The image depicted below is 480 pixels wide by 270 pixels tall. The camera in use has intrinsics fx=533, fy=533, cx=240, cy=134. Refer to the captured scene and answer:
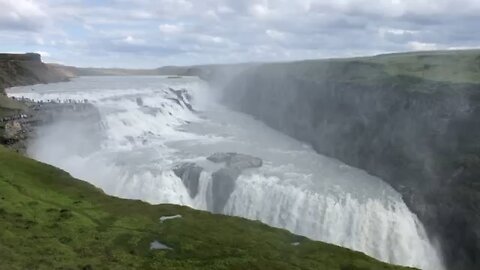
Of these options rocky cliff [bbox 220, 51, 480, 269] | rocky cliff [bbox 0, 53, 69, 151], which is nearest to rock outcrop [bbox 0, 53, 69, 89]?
rocky cliff [bbox 0, 53, 69, 151]

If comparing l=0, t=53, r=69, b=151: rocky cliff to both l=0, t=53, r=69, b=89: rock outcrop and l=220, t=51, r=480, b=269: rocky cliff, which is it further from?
l=220, t=51, r=480, b=269: rocky cliff

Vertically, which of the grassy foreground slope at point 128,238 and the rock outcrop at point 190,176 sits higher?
the grassy foreground slope at point 128,238

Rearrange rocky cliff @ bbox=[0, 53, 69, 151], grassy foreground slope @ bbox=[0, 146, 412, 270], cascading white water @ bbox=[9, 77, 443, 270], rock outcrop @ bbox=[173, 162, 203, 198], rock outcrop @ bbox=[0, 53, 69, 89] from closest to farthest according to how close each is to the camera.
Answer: grassy foreground slope @ bbox=[0, 146, 412, 270] < cascading white water @ bbox=[9, 77, 443, 270] < rock outcrop @ bbox=[173, 162, 203, 198] < rocky cliff @ bbox=[0, 53, 69, 151] < rock outcrop @ bbox=[0, 53, 69, 89]

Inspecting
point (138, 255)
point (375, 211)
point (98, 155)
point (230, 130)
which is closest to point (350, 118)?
point (230, 130)

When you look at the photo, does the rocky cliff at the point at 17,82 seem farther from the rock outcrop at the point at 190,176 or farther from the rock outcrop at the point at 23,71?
the rock outcrop at the point at 190,176

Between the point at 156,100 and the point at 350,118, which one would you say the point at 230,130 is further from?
the point at 350,118

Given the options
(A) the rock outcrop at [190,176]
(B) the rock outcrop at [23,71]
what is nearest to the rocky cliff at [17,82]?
(B) the rock outcrop at [23,71]

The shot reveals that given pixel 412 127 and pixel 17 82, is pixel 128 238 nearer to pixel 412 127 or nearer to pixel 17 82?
pixel 412 127
